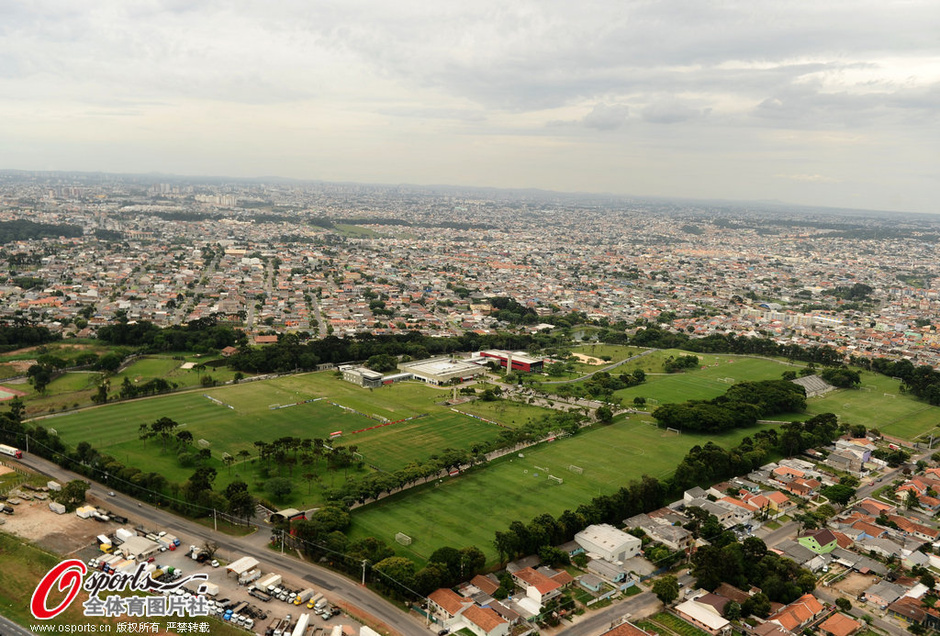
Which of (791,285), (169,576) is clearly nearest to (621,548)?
(169,576)

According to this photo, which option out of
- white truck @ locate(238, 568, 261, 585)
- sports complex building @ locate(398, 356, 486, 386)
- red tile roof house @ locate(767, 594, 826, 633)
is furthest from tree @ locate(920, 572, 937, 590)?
sports complex building @ locate(398, 356, 486, 386)

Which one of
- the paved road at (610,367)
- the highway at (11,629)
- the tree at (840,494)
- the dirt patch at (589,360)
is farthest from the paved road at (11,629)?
the dirt patch at (589,360)

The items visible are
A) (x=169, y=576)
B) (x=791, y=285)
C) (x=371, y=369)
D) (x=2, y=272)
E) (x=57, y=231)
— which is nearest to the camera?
(x=169, y=576)

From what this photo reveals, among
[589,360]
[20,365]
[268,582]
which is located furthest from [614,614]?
[20,365]

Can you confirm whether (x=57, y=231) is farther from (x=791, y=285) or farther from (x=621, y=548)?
(x=791, y=285)

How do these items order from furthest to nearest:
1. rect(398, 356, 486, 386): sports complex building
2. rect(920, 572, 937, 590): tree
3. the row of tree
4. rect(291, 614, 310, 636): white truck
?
1. rect(398, 356, 486, 386): sports complex building
2. the row of tree
3. rect(920, 572, 937, 590): tree
4. rect(291, 614, 310, 636): white truck

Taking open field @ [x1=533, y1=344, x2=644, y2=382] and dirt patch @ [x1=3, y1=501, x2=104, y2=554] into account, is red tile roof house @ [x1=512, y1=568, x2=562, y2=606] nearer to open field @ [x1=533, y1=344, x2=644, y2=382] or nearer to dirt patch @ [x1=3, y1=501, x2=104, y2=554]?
dirt patch @ [x1=3, y1=501, x2=104, y2=554]

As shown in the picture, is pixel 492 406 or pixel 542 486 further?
pixel 492 406
